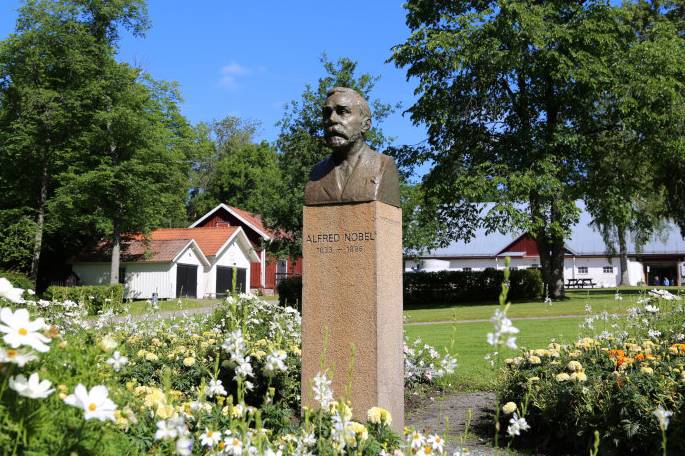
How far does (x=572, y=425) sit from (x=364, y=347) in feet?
6.90

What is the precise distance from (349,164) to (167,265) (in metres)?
33.7

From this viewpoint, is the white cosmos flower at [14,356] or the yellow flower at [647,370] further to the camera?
the yellow flower at [647,370]

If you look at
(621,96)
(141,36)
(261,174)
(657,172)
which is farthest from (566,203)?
(261,174)

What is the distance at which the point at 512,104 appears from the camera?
90.8 feet

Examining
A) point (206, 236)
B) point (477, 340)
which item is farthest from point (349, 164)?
point (206, 236)

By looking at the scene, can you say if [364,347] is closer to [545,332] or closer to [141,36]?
[545,332]

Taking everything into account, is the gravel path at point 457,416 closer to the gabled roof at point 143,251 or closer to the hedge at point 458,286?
the hedge at point 458,286

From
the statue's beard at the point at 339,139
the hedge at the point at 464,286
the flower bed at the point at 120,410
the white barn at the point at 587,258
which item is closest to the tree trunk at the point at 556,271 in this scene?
the hedge at the point at 464,286

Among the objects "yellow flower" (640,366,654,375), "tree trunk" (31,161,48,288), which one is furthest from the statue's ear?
"tree trunk" (31,161,48,288)

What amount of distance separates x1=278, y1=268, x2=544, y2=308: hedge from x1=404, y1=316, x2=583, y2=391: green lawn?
48.3 ft

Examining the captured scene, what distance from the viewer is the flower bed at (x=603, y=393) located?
525 centimetres

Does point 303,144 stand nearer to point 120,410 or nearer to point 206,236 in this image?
point 206,236

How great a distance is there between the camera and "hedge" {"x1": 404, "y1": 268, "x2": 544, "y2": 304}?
107ft

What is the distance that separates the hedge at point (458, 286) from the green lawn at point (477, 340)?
14.9m
